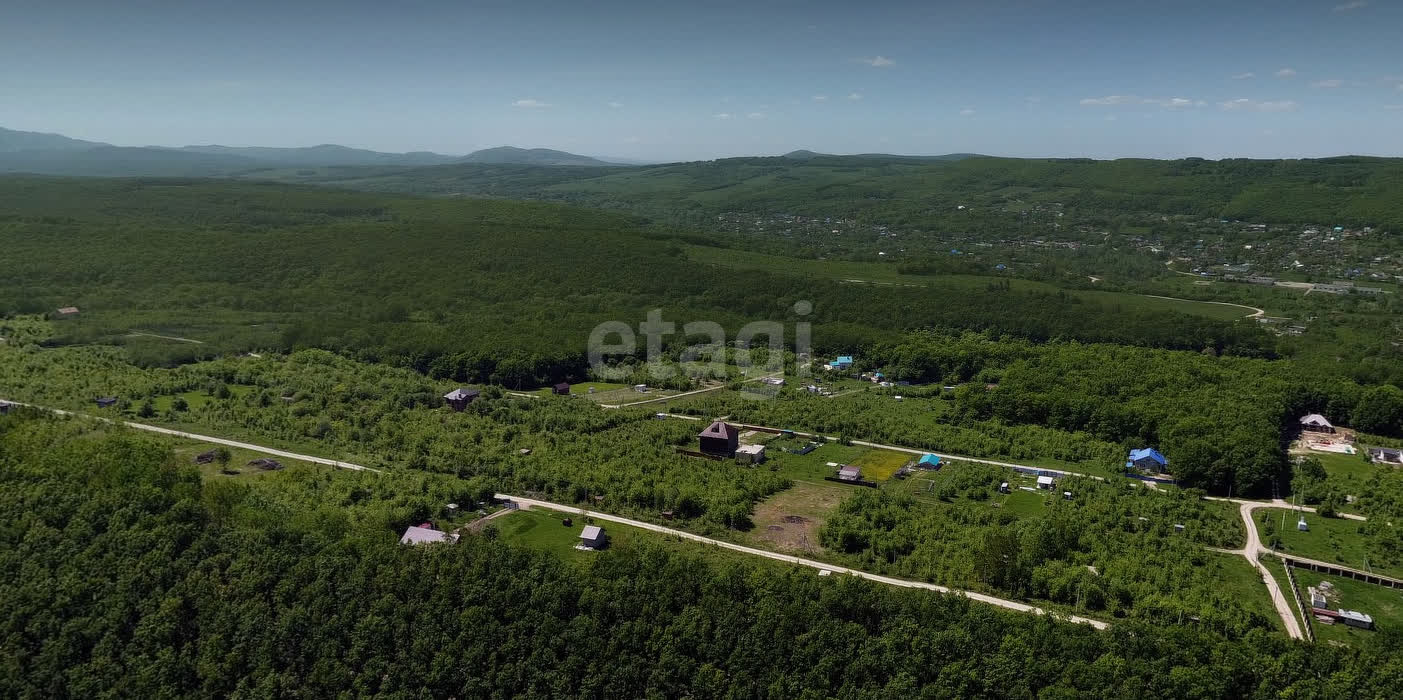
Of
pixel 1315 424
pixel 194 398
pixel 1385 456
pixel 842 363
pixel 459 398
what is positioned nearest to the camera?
pixel 1385 456

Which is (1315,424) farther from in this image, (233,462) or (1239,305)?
(233,462)

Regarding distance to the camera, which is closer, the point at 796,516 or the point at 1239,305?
the point at 796,516

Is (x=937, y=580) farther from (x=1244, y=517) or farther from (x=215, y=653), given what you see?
(x=215, y=653)

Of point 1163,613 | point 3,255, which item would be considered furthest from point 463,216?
point 1163,613

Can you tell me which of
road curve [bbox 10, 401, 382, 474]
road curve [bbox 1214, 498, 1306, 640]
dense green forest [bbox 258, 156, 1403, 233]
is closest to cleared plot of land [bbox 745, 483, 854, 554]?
road curve [bbox 1214, 498, 1306, 640]

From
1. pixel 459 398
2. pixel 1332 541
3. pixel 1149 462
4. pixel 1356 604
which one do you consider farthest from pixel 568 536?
pixel 1332 541

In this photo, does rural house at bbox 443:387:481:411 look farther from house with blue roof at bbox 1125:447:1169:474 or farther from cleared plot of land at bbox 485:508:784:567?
house with blue roof at bbox 1125:447:1169:474
